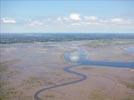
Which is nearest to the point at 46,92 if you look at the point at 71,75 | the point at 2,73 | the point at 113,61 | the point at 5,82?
the point at 5,82

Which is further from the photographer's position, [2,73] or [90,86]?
[2,73]

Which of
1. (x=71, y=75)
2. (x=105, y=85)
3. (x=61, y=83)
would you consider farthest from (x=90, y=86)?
(x=71, y=75)

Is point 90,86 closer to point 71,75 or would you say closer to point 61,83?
point 61,83

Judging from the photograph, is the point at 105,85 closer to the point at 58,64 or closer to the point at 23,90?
the point at 23,90

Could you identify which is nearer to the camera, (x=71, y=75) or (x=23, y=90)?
(x=23, y=90)

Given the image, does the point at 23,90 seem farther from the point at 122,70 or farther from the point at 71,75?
the point at 122,70

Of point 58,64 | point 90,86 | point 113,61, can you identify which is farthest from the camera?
point 113,61

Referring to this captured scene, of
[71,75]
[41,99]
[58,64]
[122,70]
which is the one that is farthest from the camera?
[58,64]

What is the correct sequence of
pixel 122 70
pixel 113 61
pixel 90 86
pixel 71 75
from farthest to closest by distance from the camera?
pixel 113 61 → pixel 122 70 → pixel 71 75 → pixel 90 86

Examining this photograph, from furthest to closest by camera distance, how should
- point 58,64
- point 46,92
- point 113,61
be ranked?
1. point 113,61
2. point 58,64
3. point 46,92
